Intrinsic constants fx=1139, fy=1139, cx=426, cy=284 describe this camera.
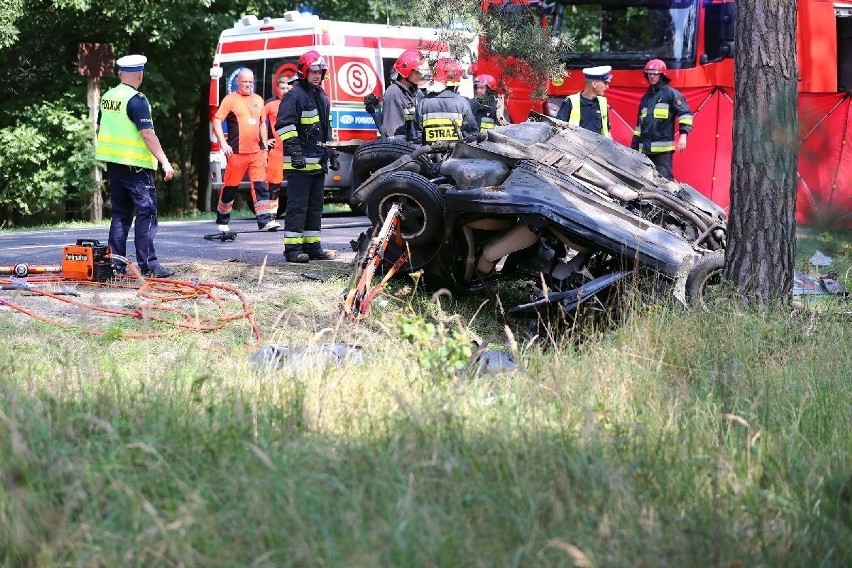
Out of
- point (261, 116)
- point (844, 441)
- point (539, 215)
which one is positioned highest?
point (261, 116)

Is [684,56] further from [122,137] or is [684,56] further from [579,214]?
[122,137]

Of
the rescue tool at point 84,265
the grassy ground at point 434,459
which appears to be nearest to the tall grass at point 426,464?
the grassy ground at point 434,459

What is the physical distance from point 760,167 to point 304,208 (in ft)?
13.8

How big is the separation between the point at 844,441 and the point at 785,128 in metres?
1.21

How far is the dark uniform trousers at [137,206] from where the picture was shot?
8.64m

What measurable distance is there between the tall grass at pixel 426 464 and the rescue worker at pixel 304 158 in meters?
4.30

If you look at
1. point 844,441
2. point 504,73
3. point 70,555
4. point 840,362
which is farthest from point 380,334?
point 504,73

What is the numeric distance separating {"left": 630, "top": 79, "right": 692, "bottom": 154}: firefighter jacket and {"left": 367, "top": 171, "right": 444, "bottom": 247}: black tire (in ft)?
15.7

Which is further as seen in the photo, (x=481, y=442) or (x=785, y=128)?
(x=785, y=128)

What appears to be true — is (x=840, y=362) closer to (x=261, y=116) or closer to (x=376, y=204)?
(x=376, y=204)

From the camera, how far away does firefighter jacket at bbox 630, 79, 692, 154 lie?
38.3 feet

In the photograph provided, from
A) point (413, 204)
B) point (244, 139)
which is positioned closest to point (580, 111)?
point (244, 139)

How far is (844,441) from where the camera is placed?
14.0 ft

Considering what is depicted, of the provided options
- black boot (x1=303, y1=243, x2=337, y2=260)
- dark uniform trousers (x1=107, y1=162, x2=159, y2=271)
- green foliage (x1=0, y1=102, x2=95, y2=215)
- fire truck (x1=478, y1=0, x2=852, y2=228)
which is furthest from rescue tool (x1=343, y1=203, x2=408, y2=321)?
green foliage (x1=0, y1=102, x2=95, y2=215)
